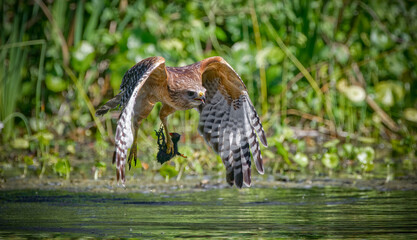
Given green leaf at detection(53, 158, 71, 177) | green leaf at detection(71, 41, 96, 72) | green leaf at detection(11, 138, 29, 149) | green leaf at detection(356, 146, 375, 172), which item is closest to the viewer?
green leaf at detection(53, 158, 71, 177)

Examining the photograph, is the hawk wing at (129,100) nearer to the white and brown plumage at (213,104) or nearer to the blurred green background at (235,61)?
the white and brown plumage at (213,104)

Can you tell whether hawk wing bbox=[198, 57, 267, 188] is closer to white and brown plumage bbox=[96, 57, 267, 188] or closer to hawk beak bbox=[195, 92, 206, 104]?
white and brown plumage bbox=[96, 57, 267, 188]

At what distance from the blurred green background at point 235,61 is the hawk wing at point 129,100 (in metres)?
2.84

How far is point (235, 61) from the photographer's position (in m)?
10.1

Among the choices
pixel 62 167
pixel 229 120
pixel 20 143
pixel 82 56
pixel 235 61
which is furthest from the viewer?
pixel 235 61

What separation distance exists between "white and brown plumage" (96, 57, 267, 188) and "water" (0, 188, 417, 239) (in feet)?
1.27

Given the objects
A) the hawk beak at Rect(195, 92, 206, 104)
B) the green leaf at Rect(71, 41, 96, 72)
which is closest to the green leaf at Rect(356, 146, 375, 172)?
the hawk beak at Rect(195, 92, 206, 104)

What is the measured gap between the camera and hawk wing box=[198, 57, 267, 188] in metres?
6.52

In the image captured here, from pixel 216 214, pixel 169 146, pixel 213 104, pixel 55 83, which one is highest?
pixel 55 83

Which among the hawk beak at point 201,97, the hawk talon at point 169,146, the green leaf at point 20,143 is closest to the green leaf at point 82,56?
the green leaf at point 20,143

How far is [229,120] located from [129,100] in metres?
1.54

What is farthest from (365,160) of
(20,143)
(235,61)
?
(20,143)

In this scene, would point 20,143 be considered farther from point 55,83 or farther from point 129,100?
point 129,100

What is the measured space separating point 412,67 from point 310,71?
1.75 m
